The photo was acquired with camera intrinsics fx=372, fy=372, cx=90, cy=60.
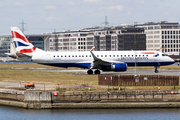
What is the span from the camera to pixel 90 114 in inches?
1795

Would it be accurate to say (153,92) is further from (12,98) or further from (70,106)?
(12,98)

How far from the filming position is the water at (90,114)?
144 ft

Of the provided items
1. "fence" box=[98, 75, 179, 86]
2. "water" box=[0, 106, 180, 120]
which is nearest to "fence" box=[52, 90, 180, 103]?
"water" box=[0, 106, 180, 120]

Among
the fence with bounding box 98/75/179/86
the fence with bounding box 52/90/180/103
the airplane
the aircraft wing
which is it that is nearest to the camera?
the fence with bounding box 52/90/180/103

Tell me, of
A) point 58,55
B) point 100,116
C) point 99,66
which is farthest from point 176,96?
point 58,55

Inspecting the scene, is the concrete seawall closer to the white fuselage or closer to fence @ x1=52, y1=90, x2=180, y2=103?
fence @ x1=52, y1=90, x2=180, y2=103

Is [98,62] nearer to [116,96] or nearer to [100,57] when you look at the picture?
[100,57]

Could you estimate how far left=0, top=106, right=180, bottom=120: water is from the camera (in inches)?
1725

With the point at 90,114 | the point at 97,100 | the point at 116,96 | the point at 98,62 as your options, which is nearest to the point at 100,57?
the point at 98,62

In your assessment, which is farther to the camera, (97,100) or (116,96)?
(116,96)

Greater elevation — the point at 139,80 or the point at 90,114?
the point at 139,80

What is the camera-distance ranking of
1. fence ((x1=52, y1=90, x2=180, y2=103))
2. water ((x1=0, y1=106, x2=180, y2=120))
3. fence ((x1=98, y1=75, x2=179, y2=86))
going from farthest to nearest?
fence ((x1=98, y1=75, x2=179, y2=86)), fence ((x1=52, y1=90, x2=180, y2=103)), water ((x1=0, y1=106, x2=180, y2=120))

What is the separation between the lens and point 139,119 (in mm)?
43281

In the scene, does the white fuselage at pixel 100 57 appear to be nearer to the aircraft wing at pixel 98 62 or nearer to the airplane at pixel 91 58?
the airplane at pixel 91 58
